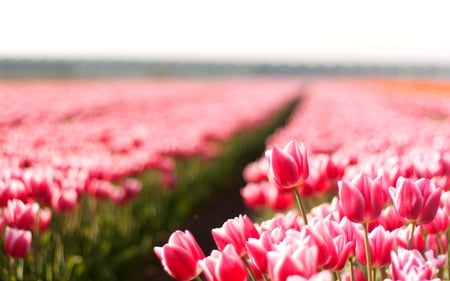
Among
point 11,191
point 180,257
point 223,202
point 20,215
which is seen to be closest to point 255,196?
point 11,191

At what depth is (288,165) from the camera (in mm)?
1937

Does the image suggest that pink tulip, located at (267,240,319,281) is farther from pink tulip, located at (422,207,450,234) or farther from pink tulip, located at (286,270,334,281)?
pink tulip, located at (422,207,450,234)

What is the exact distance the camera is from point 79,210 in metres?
4.81

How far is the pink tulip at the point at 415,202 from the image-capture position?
178 cm

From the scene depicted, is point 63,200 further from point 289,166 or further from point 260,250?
point 260,250

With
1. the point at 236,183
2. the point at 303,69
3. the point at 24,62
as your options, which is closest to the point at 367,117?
the point at 236,183

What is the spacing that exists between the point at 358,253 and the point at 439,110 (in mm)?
11406

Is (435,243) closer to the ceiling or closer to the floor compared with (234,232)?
closer to the floor

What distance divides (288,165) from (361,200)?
10.3 inches

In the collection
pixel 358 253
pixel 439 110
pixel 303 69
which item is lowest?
pixel 303 69

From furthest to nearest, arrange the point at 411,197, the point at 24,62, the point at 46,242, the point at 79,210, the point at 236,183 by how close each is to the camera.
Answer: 1. the point at 24,62
2. the point at 236,183
3. the point at 79,210
4. the point at 46,242
5. the point at 411,197

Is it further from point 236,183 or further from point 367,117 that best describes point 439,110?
point 236,183

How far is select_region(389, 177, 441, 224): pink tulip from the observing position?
1784 millimetres

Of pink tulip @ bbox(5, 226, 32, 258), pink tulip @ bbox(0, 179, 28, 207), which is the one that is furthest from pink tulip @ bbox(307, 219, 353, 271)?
pink tulip @ bbox(0, 179, 28, 207)
